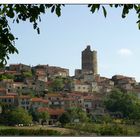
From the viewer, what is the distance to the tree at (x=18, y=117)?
337cm

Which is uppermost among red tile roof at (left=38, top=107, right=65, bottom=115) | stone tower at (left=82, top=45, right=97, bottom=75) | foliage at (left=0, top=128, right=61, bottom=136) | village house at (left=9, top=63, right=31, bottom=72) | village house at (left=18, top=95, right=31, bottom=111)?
stone tower at (left=82, top=45, right=97, bottom=75)

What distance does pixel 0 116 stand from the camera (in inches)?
129

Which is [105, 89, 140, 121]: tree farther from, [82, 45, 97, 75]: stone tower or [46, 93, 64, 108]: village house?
[46, 93, 64, 108]: village house

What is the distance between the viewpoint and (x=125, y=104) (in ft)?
12.2

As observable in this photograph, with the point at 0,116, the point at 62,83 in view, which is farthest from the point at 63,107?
the point at 0,116

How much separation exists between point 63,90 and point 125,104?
32.6 inches

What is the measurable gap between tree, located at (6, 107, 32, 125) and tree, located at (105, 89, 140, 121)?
2.54 ft

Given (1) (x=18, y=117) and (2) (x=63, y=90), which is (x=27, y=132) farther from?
(2) (x=63, y=90)

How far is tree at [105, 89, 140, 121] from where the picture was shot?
354 cm

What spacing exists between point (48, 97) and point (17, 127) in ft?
2.67

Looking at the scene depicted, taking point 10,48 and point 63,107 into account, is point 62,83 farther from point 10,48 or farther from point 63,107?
point 10,48

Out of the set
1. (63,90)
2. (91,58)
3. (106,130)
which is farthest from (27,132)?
(63,90)

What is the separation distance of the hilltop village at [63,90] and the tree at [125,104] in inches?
2.9

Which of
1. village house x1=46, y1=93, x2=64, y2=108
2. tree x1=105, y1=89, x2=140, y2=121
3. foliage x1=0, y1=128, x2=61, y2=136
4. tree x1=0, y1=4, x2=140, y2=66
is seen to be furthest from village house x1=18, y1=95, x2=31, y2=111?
tree x1=0, y1=4, x2=140, y2=66
